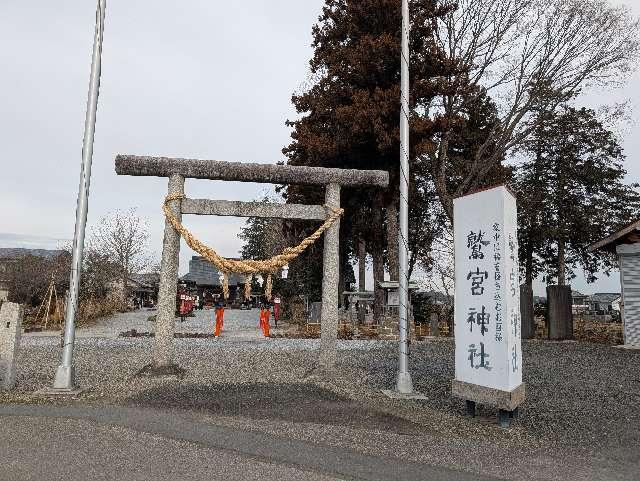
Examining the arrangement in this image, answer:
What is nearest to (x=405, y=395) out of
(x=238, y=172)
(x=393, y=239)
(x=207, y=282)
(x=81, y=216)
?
(x=238, y=172)

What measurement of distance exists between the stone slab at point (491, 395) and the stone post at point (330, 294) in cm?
280

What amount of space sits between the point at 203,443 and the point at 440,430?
2.50m

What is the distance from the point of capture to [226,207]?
794cm

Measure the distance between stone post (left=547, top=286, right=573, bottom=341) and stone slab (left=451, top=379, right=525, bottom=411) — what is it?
12689 mm

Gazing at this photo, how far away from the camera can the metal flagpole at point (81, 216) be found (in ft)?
21.5

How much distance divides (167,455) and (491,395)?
3.43 metres

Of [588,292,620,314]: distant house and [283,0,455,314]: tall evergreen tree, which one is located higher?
[283,0,455,314]: tall evergreen tree

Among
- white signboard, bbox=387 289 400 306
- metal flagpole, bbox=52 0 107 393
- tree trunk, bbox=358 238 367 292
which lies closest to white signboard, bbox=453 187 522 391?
metal flagpole, bbox=52 0 107 393

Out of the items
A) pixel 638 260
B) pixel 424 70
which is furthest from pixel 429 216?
pixel 638 260

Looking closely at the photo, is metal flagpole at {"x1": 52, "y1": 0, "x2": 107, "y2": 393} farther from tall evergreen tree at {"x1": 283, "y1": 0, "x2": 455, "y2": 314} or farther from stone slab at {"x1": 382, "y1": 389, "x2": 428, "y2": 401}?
tall evergreen tree at {"x1": 283, "y1": 0, "x2": 455, "y2": 314}

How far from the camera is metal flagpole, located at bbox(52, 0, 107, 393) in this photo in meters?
6.56

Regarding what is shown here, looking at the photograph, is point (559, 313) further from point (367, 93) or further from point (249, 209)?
point (249, 209)

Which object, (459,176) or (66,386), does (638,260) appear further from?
(66,386)

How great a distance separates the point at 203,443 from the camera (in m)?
4.34
